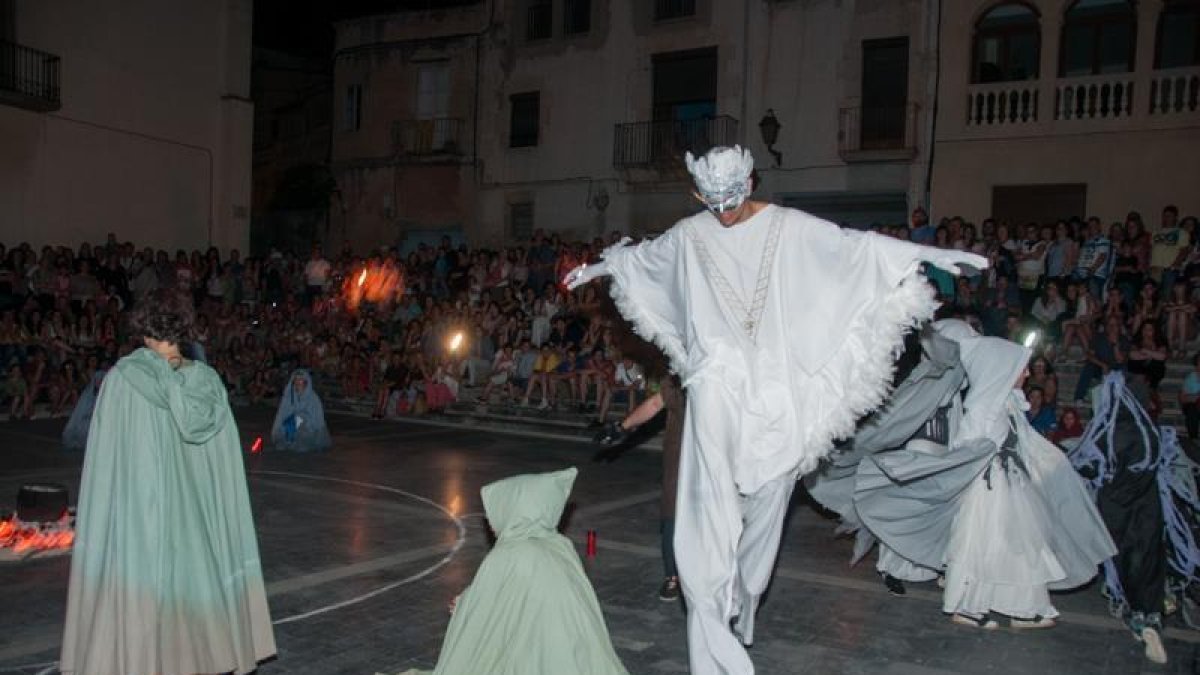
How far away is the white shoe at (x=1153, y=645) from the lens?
5.43 meters

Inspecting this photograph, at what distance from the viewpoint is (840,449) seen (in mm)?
6508

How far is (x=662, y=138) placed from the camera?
25.4 m

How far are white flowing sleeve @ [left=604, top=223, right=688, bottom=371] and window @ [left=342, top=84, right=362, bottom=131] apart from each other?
88.8 ft

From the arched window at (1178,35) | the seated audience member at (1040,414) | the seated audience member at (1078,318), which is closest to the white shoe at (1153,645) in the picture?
the seated audience member at (1040,414)

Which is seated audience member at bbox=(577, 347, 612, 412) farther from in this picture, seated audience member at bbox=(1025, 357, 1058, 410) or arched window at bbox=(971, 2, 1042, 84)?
arched window at bbox=(971, 2, 1042, 84)

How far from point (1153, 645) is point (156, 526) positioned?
5.00 meters

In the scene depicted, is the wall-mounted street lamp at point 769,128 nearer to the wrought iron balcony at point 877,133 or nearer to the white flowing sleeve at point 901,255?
the wrought iron balcony at point 877,133

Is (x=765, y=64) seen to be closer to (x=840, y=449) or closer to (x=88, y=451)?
(x=840, y=449)

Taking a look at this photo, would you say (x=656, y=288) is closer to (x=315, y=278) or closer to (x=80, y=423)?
(x=80, y=423)

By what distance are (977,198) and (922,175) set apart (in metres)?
1.28

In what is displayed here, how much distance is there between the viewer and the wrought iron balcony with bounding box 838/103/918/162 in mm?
21906

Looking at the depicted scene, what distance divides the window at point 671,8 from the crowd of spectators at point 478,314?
7602 mm

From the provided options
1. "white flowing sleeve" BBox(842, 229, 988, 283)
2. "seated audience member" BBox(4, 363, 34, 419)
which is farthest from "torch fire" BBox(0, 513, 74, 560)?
"seated audience member" BBox(4, 363, 34, 419)

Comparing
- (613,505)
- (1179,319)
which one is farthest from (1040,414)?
(613,505)
